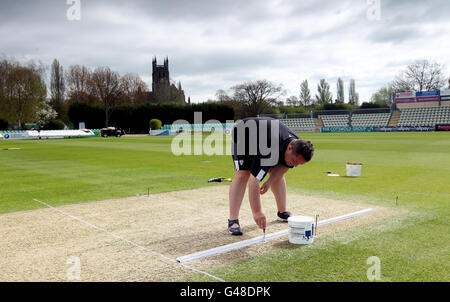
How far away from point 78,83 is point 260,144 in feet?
310

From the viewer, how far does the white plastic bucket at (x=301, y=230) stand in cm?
498

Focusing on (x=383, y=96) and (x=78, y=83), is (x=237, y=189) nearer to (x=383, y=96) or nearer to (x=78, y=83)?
(x=78, y=83)

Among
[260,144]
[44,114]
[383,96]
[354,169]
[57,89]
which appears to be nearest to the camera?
[260,144]

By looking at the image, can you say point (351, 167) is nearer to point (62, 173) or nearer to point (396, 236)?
point (396, 236)

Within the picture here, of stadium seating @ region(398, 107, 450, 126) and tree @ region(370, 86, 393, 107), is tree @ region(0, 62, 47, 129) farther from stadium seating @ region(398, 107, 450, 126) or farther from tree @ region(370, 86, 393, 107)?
tree @ region(370, 86, 393, 107)

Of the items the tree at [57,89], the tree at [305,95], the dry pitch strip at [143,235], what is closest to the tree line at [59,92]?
the tree at [57,89]

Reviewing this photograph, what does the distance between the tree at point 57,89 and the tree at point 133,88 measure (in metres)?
14.7

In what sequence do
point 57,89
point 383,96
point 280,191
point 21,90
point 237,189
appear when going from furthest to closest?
point 383,96 → point 57,89 → point 21,90 → point 280,191 → point 237,189

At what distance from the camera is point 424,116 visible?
67.0 m

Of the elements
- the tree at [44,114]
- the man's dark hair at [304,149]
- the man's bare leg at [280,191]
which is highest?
the tree at [44,114]

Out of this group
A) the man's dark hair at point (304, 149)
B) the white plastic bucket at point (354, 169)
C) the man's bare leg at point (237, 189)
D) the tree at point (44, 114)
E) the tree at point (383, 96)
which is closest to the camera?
the man's dark hair at point (304, 149)

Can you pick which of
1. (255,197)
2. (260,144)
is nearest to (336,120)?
(260,144)

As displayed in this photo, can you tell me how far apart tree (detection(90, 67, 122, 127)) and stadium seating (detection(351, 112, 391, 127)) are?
58.2 metres

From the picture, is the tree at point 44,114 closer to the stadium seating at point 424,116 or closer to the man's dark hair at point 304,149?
the stadium seating at point 424,116
